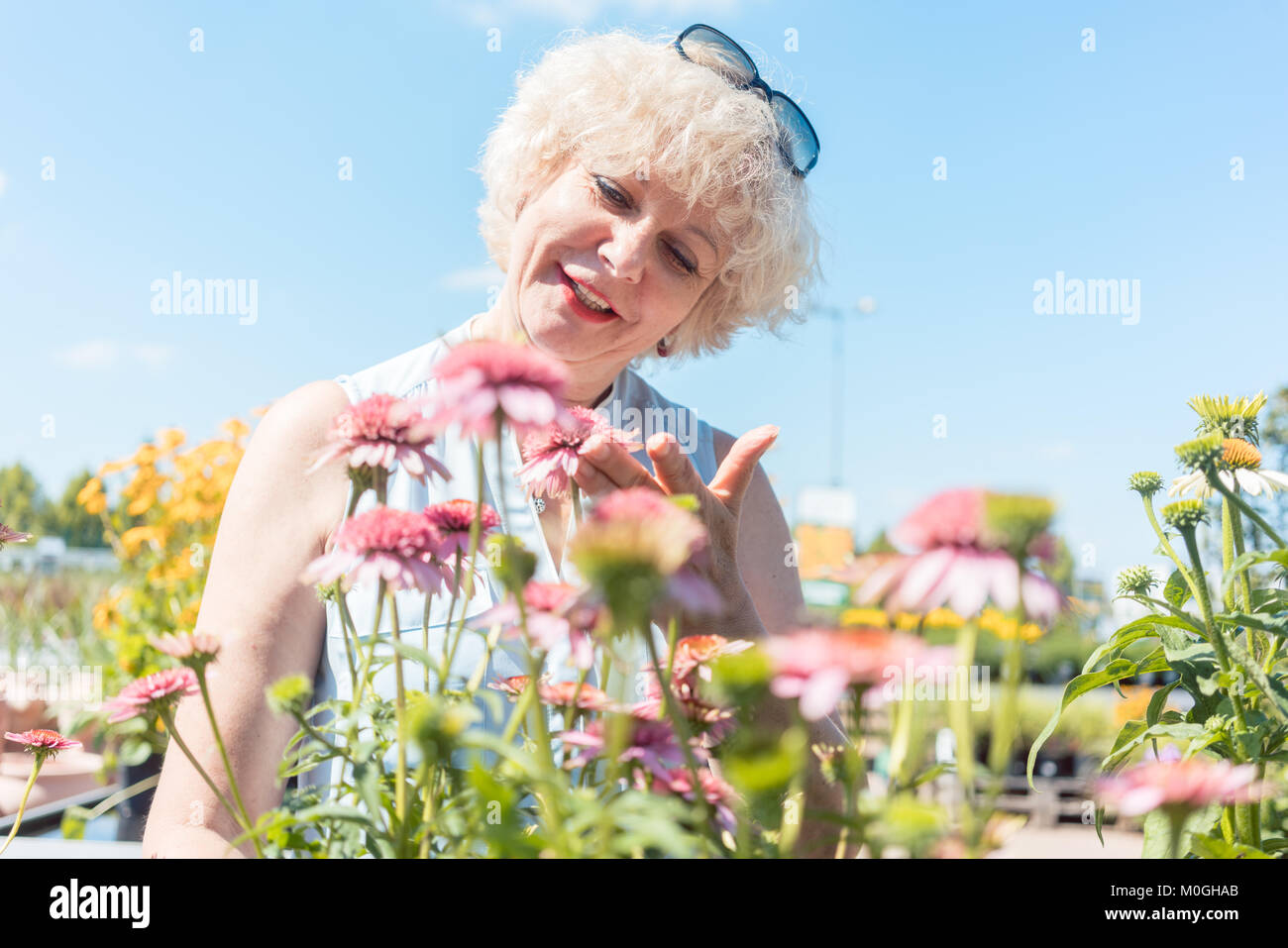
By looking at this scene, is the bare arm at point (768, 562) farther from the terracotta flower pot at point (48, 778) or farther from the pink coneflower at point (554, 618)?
the pink coneflower at point (554, 618)

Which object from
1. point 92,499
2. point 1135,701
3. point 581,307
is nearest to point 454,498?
point 581,307

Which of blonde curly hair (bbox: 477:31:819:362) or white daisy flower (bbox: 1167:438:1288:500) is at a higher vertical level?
blonde curly hair (bbox: 477:31:819:362)

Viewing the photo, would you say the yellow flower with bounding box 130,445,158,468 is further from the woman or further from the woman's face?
the woman's face

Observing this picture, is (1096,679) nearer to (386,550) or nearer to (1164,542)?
(1164,542)

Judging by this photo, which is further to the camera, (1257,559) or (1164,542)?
(1164,542)

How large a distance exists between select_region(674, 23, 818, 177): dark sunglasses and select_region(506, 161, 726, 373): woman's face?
0.31 meters

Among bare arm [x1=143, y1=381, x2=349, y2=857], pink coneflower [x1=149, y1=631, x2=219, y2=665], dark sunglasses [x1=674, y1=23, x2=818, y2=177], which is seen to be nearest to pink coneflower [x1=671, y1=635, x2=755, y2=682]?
pink coneflower [x1=149, y1=631, x2=219, y2=665]

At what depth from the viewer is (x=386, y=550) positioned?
0.53 metres

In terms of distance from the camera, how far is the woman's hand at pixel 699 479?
0.73 meters

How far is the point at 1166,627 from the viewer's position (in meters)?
0.84

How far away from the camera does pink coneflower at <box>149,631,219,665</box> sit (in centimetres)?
55

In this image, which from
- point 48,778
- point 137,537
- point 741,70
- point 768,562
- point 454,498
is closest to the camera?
point 454,498

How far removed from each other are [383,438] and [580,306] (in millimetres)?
914
